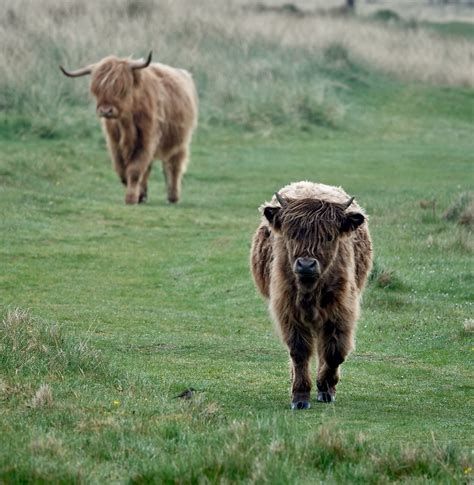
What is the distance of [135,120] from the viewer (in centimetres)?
1822

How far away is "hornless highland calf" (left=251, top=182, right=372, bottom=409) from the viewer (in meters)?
7.69

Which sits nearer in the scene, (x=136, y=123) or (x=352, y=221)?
(x=352, y=221)

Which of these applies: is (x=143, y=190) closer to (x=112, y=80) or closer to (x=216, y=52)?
(x=112, y=80)

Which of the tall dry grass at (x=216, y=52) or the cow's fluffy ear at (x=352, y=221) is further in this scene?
the tall dry grass at (x=216, y=52)

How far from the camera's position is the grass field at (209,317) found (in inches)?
229

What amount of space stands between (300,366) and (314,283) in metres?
0.54

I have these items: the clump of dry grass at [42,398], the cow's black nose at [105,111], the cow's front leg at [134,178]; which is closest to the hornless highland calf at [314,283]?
the clump of dry grass at [42,398]

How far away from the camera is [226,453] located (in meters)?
5.66

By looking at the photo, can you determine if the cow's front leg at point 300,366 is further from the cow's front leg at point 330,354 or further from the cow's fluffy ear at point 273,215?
the cow's fluffy ear at point 273,215

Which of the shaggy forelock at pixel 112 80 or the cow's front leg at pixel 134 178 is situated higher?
the shaggy forelock at pixel 112 80

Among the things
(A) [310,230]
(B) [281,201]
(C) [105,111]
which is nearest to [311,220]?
(A) [310,230]

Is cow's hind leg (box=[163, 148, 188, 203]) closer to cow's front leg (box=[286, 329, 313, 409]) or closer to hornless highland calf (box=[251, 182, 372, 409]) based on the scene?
hornless highland calf (box=[251, 182, 372, 409])

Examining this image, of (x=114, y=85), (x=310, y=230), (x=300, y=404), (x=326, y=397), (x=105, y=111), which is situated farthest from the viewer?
(x=114, y=85)

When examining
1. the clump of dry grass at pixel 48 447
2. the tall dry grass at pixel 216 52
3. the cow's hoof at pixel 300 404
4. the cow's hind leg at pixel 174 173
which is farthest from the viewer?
the tall dry grass at pixel 216 52
